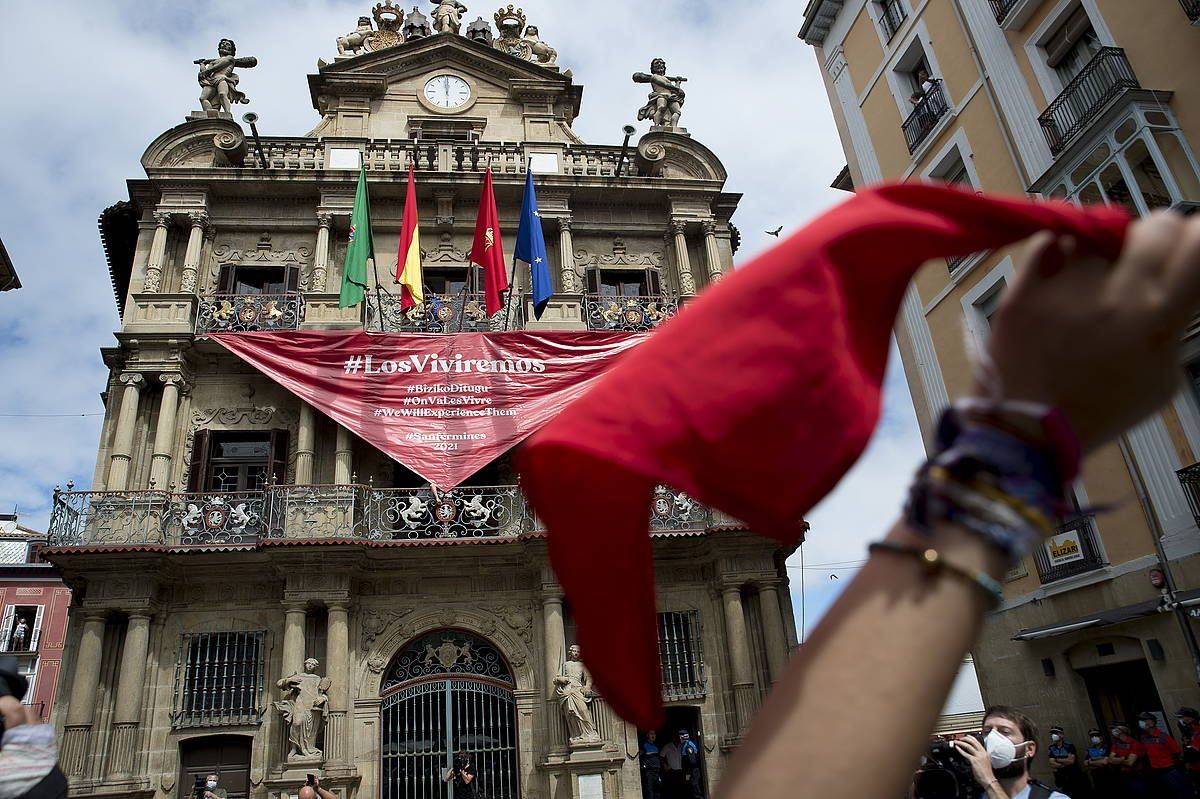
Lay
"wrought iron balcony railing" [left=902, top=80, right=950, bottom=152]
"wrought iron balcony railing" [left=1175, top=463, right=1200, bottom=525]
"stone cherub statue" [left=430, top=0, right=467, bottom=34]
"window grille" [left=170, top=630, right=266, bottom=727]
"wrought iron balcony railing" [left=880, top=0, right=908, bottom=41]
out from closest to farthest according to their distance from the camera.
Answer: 1. "wrought iron balcony railing" [left=1175, top=463, right=1200, bottom=525]
2. "window grille" [left=170, top=630, right=266, bottom=727]
3. "wrought iron balcony railing" [left=902, top=80, right=950, bottom=152]
4. "wrought iron balcony railing" [left=880, top=0, right=908, bottom=41]
5. "stone cherub statue" [left=430, top=0, right=467, bottom=34]

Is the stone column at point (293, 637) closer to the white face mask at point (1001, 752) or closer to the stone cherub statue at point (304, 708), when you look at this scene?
the stone cherub statue at point (304, 708)

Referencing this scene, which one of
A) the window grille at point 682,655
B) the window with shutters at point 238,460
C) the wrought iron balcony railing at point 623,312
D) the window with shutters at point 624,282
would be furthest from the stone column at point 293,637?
the window with shutters at point 624,282

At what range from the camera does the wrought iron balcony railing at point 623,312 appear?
55.6ft

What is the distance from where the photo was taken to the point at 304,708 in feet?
41.1

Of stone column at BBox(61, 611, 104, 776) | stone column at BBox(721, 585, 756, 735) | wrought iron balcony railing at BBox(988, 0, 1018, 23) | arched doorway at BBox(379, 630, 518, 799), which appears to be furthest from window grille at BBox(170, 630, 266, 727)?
wrought iron balcony railing at BBox(988, 0, 1018, 23)

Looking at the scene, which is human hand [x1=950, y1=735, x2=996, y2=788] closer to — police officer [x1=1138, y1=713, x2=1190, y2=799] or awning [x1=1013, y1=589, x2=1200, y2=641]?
police officer [x1=1138, y1=713, x2=1190, y2=799]

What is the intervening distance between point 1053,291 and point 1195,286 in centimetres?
12

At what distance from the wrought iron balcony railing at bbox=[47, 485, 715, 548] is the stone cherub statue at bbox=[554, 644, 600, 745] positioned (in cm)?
259

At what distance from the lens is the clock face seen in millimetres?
20391

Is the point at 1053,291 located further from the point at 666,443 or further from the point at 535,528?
the point at 535,528

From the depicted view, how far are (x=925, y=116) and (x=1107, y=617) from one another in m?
10.1

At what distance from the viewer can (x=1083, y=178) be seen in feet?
39.5

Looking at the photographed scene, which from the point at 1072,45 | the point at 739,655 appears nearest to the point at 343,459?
the point at 739,655

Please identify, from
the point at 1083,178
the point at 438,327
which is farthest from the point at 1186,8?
the point at 438,327
